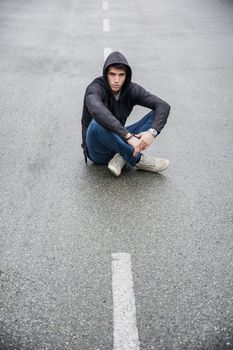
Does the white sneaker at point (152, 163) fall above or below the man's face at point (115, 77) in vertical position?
below

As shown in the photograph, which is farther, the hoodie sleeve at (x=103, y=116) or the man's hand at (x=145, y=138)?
the man's hand at (x=145, y=138)

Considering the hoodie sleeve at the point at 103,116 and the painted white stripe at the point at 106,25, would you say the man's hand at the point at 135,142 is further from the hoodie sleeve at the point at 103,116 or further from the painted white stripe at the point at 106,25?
the painted white stripe at the point at 106,25

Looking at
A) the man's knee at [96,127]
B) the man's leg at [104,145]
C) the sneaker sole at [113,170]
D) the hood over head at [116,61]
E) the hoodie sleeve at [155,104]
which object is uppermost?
the hood over head at [116,61]

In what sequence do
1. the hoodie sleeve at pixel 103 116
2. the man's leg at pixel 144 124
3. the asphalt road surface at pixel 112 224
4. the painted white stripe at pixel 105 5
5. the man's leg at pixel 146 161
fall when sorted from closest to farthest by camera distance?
the asphalt road surface at pixel 112 224, the hoodie sleeve at pixel 103 116, the man's leg at pixel 144 124, the man's leg at pixel 146 161, the painted white stripe at pixel 105 5

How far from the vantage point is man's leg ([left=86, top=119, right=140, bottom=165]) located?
393cm

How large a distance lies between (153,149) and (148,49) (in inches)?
200

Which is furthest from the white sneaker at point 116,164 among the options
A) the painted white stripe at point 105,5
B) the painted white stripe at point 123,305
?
the painted white stripe at point 105,5

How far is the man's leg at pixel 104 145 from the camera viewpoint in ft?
12.9

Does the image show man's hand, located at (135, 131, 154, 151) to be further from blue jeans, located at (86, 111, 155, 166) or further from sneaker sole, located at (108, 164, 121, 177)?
sneaker sole, located at (108, 164, 121, 177)

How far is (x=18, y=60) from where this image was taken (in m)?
8.17

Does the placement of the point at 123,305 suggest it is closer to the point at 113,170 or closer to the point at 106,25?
the point at 113,170

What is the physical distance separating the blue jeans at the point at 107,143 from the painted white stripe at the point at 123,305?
1.32 metres

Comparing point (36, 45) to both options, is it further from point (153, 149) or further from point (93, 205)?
point (93, 205)

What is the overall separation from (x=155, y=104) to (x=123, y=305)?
2418 mm
